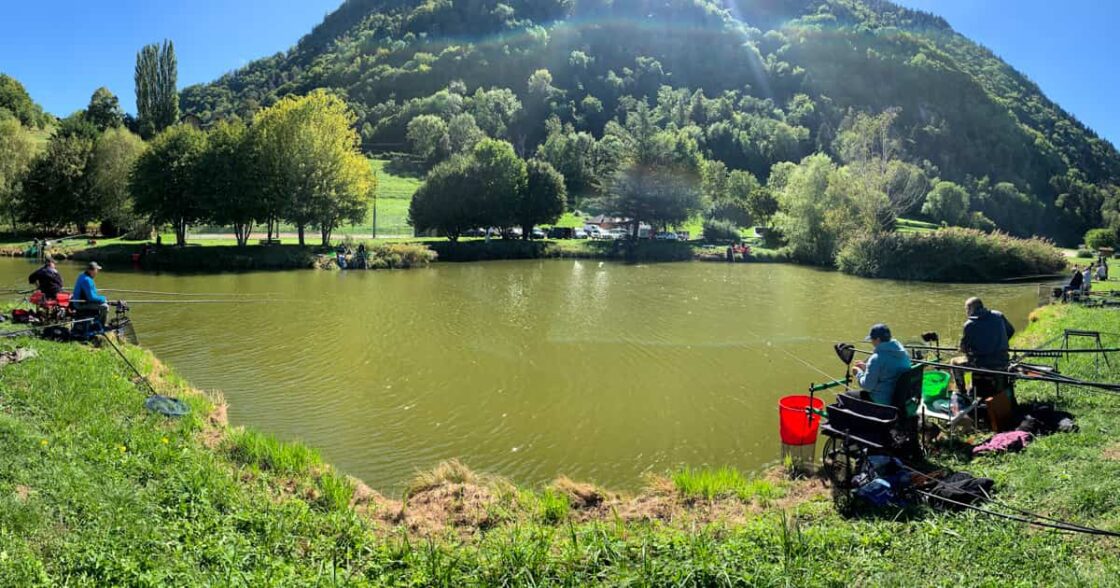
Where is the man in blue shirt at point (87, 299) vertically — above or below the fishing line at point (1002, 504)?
above

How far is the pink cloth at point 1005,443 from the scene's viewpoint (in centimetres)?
811

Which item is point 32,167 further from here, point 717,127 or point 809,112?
point 809,112

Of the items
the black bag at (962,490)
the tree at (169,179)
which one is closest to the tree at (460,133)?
the tree at (169,179)

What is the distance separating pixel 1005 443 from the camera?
817 cm

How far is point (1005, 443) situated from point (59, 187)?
6390cm

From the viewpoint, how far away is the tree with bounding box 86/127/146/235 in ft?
169

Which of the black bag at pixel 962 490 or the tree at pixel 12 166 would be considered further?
the tree at pixel 12 166

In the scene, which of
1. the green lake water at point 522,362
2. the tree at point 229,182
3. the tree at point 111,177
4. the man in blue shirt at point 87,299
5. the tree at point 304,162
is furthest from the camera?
the tree at point 111,177

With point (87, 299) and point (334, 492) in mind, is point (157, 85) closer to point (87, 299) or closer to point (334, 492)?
point (87, 299)

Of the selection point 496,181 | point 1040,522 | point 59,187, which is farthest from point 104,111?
point 1040,522

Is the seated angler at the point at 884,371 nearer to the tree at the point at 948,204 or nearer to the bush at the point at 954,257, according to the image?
the bush at the point at 954,257

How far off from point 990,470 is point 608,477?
4.88 m

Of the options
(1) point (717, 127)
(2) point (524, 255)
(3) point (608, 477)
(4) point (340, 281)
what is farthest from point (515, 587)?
(1) point (717, 127)

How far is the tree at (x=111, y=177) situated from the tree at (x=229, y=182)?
10727mm
